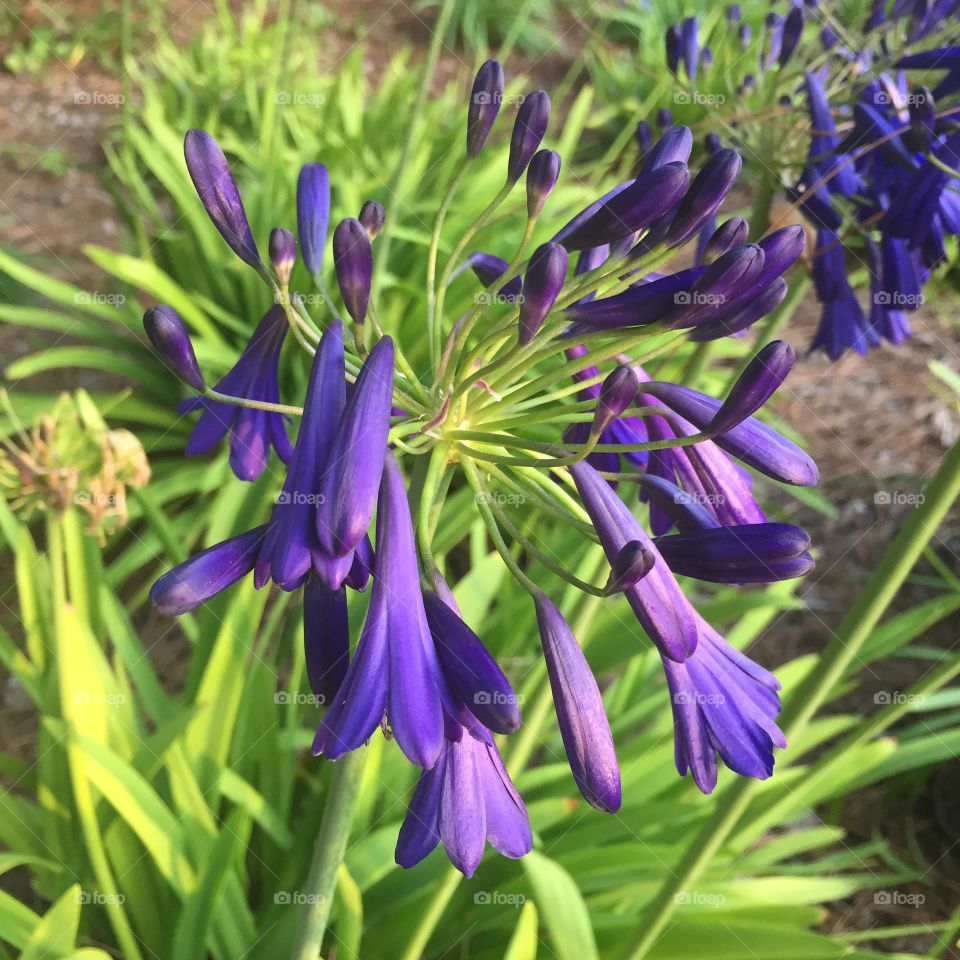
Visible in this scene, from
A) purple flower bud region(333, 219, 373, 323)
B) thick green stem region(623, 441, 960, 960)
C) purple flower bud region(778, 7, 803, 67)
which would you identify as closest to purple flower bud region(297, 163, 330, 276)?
purple flower bud region(333, 219, 373, 323)

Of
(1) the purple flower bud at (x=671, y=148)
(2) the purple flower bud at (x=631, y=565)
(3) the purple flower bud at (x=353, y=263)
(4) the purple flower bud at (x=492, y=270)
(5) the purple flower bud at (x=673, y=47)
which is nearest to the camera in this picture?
(2) the purple flower bud at (x=631, y=565)

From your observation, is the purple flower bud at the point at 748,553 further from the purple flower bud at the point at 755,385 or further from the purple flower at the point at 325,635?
the purple flower at the point at 325,635

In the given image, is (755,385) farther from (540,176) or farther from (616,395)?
(540,176)

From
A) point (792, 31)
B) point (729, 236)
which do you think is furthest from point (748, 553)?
point (792, 31)

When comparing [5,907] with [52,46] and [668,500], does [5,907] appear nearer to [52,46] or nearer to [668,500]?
[668,500]

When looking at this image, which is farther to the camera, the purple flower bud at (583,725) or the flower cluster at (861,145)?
the flower cluster at (861,145)

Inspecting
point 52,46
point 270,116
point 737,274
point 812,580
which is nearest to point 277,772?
point 737,274

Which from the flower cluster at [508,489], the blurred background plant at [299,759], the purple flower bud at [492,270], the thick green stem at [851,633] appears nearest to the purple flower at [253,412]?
the flower cluster at [508,489]
